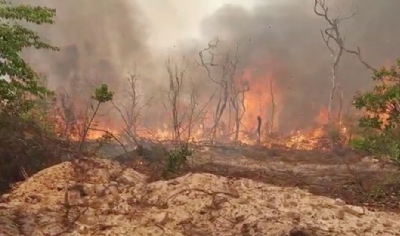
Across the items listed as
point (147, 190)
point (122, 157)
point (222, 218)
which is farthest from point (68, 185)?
point (122, 157)

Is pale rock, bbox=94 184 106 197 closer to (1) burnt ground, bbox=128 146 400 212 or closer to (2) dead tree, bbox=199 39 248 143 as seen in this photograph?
(1) burnt ground, bbox=128 146 400 212

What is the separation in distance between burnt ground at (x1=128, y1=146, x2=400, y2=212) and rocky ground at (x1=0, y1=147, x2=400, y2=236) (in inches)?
7.6

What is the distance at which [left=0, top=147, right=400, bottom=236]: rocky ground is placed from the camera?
988 centimetres

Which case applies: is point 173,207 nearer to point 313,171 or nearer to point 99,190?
point 99,190

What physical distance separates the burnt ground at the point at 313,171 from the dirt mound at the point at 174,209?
1476 mm

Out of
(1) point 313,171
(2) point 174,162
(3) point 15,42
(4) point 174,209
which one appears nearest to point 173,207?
(4) point 174,209

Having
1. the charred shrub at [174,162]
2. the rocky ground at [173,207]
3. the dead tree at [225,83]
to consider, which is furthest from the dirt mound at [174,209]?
the dead tree at [225,83]

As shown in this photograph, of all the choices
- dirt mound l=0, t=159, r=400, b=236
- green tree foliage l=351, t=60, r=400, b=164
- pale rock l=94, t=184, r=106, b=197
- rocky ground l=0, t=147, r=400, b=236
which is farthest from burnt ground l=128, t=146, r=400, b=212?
pale rock l=94, t=184, r=106, b=197

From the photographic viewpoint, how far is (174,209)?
10.7 metres

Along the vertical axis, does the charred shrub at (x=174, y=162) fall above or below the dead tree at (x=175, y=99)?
below

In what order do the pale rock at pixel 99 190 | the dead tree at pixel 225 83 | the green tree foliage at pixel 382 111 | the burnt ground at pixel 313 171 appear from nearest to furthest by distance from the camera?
1. the pale rock at pixel 99 190
2. the green tree foliage at pixel 382 111
3. the burnt ground at pixel 313 171
4. the dead tree at pixel 225 83

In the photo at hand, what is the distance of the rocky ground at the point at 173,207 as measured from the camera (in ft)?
32.4

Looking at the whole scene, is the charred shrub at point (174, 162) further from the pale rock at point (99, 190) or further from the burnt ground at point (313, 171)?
the pale rock at point (99, 190)

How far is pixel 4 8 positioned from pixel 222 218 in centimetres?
646
